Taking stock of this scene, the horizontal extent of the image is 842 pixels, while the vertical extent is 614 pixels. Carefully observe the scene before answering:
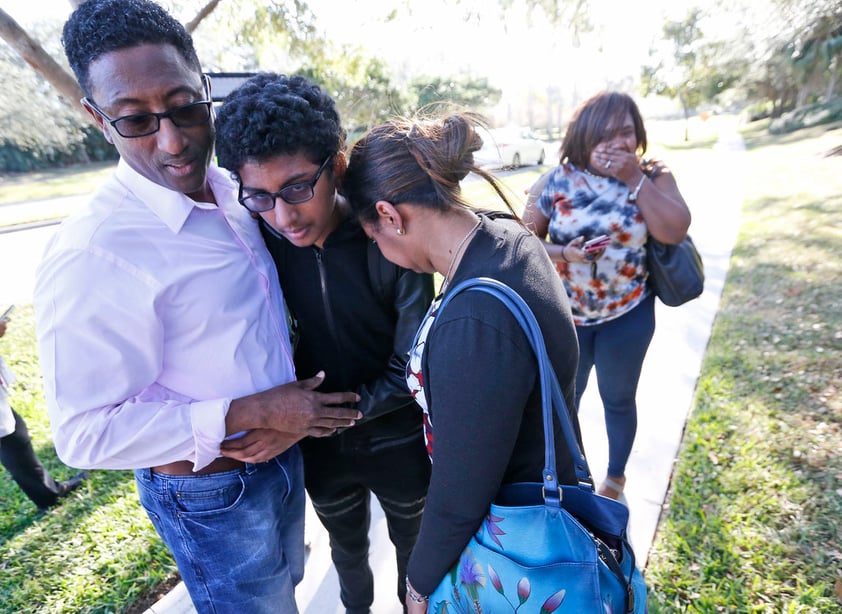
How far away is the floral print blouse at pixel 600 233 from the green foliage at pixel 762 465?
122cm

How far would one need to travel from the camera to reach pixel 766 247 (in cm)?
666

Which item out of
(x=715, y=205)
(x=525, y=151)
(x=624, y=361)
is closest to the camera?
(x=624, y=361)

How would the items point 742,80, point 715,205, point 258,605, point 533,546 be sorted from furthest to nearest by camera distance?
point 742,80, point 715,205, point 258,605, point 533,546

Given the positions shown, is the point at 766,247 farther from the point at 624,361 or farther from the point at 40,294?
the point at 40,294

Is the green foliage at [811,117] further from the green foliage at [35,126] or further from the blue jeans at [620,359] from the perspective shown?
the green foliage at [35,126]

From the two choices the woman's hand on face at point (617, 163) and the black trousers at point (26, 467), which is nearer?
the woman's hand on face at point (617, 163)

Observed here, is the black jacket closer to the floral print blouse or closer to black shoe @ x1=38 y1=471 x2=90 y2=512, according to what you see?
the floral print blouse

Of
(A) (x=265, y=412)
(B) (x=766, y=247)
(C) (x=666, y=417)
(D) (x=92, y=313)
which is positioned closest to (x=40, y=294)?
(D) (x=92, y=313)

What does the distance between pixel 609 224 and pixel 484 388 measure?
5.10ft

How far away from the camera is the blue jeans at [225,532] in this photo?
135 centimetres

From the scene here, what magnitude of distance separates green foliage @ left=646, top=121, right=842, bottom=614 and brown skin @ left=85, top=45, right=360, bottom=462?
1.84 m

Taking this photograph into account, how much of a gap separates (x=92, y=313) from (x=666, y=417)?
11.4 feet

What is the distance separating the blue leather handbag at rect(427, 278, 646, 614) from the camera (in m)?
1.00

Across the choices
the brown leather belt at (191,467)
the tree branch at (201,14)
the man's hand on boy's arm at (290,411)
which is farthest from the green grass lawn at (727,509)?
the tree branch at (201,14)
